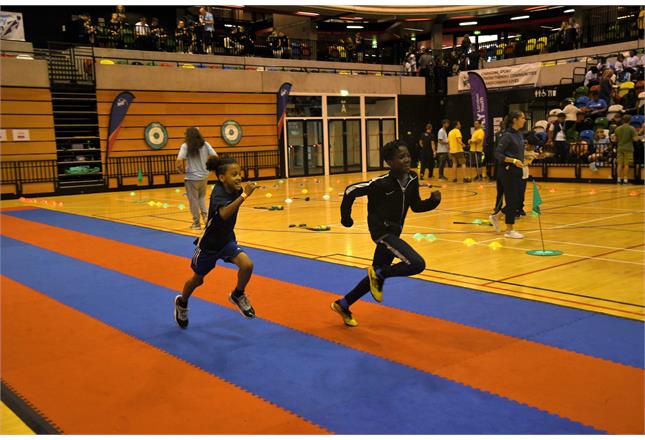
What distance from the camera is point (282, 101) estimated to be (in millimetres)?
24469

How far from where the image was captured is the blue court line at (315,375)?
3320 mm

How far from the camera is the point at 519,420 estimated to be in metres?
3.32

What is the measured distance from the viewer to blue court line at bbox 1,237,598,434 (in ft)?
10.9

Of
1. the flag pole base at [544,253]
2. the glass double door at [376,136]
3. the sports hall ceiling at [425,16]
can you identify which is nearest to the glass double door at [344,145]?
the glass double door at [376,136]

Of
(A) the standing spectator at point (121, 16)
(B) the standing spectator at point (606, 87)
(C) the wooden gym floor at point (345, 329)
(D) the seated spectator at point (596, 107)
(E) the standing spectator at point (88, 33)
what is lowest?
(C) the wooden gym floor at point (345, 329)

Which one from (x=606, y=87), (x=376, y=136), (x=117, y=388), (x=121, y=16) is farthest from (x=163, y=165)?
(x=117, y=388)

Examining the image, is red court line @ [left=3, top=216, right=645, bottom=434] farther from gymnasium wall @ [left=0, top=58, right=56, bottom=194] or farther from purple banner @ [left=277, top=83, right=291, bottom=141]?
purple banner @ [left=277, top=83, right=291, bottom=141]

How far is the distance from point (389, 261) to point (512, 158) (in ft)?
14.0

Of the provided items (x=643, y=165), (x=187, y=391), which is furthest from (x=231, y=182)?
(x=643, y=165)

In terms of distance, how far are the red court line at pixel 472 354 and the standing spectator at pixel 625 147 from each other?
12784mm

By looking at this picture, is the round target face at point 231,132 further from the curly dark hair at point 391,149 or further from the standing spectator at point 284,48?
the curly dark hair at point 391,149

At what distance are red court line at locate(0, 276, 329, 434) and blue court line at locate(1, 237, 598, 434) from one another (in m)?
0.15

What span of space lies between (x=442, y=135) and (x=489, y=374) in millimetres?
16916

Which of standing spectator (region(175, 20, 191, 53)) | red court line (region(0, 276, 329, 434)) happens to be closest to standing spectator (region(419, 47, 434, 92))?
standing spectator (region(175, 20, 191, 53))
